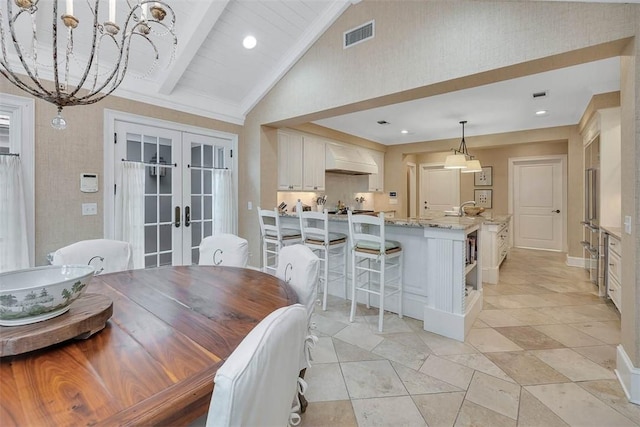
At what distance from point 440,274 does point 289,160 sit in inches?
123

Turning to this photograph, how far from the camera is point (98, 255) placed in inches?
81.3

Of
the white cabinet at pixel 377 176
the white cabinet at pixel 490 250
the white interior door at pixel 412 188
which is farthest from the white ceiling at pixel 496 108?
the white cabinet at pixel 490 250

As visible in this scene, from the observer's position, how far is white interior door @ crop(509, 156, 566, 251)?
6609 millimetres

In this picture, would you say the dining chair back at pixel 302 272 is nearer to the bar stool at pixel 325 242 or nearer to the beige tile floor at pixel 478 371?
the beige tile floor at pixel 478 371

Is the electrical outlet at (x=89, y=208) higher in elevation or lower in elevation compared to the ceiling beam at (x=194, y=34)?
lower

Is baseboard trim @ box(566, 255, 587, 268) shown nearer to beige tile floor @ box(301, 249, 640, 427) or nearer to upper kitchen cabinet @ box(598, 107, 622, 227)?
upper kitchen cabinet @ box(598, 107, 622, 227)

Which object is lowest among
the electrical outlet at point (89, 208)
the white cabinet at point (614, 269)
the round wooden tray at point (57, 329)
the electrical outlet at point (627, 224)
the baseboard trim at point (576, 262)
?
the baseboard trim at point (576, 262)

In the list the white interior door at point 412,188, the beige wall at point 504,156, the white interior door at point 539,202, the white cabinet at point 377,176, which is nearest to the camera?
the beige wall at point 504,156

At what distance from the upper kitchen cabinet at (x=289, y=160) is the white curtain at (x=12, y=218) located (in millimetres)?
2936

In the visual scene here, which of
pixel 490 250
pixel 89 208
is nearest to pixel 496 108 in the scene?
pixel 490 250

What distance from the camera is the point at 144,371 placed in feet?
2.76

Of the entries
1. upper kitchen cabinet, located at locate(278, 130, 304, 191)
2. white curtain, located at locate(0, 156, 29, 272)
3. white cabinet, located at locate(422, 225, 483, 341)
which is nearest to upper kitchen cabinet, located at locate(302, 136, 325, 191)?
upper kitchen cabinet, located at locate(278, 130, 304, 191)

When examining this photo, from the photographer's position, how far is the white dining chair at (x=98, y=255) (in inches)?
75.0

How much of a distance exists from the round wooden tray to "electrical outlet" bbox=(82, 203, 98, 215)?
7.73ft
